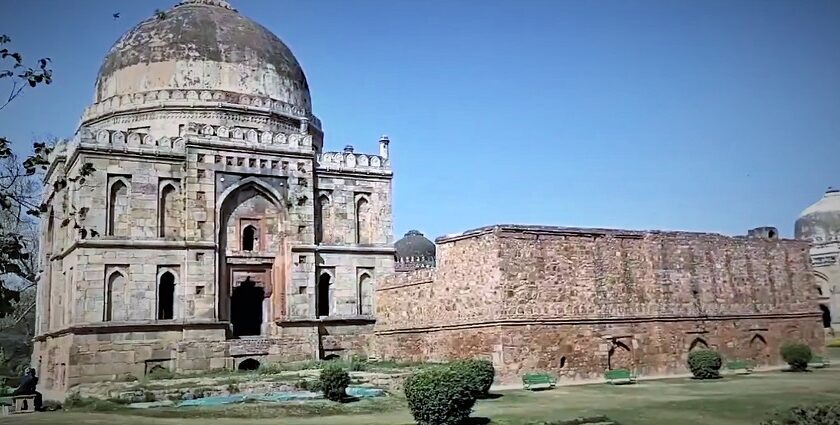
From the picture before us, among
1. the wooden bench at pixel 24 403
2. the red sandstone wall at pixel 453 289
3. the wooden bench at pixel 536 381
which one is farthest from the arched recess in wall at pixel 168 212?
the wooden bench at pixel 536 381

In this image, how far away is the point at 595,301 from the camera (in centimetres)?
2023

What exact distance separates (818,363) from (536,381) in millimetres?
10461

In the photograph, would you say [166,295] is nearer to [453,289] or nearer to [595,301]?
[453,289]

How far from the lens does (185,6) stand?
27828 mm

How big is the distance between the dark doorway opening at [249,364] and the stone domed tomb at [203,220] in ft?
0.54

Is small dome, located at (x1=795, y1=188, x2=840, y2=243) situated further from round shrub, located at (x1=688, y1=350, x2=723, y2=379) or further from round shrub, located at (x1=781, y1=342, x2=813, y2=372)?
round shrub, located at (x1=688, y1=350, x2=723, y2=379)

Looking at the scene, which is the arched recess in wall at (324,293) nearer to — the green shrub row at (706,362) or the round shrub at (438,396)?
the green shrub row at (706,362)

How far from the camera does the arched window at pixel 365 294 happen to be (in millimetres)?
25203

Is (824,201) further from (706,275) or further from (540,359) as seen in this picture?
(540,359)

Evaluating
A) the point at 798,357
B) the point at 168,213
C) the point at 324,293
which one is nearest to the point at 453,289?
the point at 324,293

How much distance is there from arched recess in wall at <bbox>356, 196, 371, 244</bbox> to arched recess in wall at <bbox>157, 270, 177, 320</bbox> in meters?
6.27

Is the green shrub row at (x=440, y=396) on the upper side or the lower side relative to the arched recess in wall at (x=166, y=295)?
lower

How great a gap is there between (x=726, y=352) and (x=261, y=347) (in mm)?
13676

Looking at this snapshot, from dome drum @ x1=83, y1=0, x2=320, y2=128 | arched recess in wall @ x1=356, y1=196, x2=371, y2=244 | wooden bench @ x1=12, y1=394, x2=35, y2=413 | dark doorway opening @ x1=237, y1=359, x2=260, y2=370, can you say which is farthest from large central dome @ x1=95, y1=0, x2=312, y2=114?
wooden bench @ x1=12, y1=394, x2=35, y2=413
